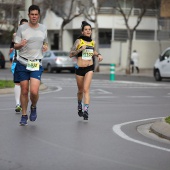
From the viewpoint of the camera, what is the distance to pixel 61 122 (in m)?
13.2

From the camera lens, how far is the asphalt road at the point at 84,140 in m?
8.59

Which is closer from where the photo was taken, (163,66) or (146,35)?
(163,66)

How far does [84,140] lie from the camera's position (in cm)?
1069

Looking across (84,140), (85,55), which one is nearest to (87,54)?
(85,55)

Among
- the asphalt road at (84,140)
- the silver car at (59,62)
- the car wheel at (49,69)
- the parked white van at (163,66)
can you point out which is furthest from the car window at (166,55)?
the asphalt road at (84,140)

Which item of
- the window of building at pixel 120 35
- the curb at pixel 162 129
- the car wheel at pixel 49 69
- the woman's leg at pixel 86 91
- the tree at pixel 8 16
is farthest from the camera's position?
the window of building at pixel 120 35

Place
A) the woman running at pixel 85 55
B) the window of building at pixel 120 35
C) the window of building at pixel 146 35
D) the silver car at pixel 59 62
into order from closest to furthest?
the woman running at pixel 85 55 < the silver car at pixel 59 62 < the window of building at pixel 120 35 < the window of building at pixel 146 35

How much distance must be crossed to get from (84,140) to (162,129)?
187 centimetres

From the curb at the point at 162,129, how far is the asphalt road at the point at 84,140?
134 millimetres

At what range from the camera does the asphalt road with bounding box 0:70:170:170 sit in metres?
8.59

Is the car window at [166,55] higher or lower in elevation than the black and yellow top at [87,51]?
lower

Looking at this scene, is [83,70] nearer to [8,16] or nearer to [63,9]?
[63,9]

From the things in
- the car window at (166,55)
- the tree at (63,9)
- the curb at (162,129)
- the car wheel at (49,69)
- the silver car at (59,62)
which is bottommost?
the car wheel at (49,69)

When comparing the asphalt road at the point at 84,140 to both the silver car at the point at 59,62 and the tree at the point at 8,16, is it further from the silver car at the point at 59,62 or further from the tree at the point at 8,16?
the tree at the point at 8,16
